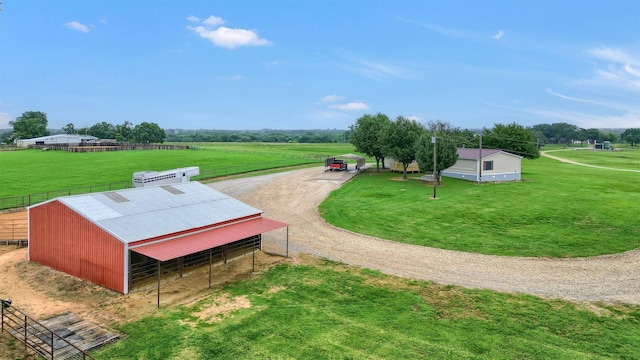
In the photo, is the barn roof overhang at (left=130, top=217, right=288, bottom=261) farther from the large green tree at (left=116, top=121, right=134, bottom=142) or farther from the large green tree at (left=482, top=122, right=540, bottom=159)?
the large green tree at (left=116, top=121, right=134, bottom=142)

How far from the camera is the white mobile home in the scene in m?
46.6

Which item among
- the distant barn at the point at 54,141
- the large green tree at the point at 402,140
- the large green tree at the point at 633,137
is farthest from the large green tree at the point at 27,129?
the large green tree at the point at 633,137

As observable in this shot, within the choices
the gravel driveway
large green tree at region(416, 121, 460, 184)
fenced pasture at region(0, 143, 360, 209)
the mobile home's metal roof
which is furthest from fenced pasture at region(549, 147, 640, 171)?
the gravel driveway

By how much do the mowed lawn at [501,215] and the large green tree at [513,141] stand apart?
14438mm

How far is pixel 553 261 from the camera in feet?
71.5

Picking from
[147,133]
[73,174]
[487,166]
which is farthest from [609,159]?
[147,133]

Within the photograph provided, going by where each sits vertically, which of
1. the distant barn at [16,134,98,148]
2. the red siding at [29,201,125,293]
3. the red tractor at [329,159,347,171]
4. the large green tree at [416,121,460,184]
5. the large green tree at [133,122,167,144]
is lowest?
the red siding at [29,201,125,293]

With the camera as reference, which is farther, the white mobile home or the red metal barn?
the white mobile home

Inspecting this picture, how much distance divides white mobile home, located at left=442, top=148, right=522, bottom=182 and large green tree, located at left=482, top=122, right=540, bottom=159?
1108 cm

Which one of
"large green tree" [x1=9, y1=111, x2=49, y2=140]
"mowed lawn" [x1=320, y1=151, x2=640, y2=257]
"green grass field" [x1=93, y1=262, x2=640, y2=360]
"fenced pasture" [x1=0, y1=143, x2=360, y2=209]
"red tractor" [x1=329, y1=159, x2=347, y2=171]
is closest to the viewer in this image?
"green grass field" [x1=93, y1=262, x2=640, y2=360]

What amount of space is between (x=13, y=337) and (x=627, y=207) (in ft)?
128

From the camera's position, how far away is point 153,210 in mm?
20922

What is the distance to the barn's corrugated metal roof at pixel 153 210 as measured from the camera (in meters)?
18.6

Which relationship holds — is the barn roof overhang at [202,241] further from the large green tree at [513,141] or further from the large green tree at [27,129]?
the large green tree at [27,129]
